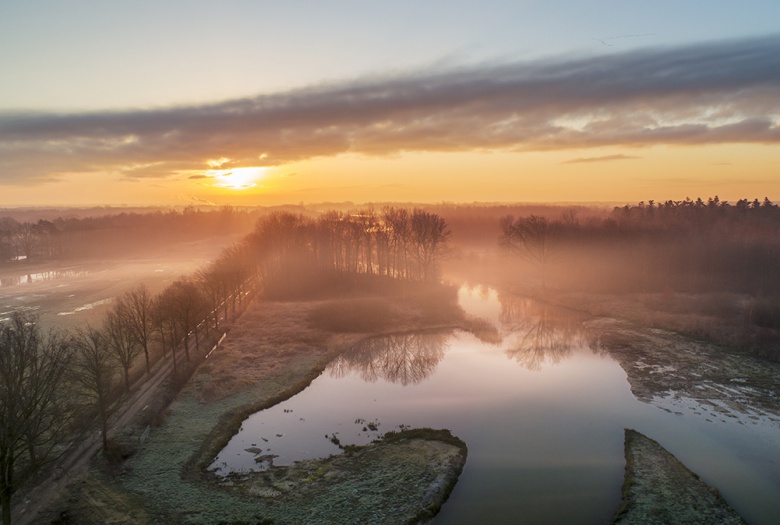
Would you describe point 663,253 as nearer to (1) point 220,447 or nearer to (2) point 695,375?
(2) point 695,375

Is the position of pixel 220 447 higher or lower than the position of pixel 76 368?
lower

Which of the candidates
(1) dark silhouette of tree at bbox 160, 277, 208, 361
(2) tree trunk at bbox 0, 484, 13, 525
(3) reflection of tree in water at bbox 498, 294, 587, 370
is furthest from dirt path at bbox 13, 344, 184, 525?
(3) reflection of tree in water at bbox 498, 294, 587, 370

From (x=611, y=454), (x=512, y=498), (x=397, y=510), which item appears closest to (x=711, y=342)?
(x=611, y=454)

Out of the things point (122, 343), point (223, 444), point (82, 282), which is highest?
point (122, 343)

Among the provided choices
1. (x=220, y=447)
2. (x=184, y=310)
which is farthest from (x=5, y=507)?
(x=184, y=310)

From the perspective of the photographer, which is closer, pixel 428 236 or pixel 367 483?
pixel 367 483

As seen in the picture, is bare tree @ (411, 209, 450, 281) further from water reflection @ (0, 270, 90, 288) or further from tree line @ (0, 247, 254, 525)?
water reflection @ (0, 270, 90, 288)
